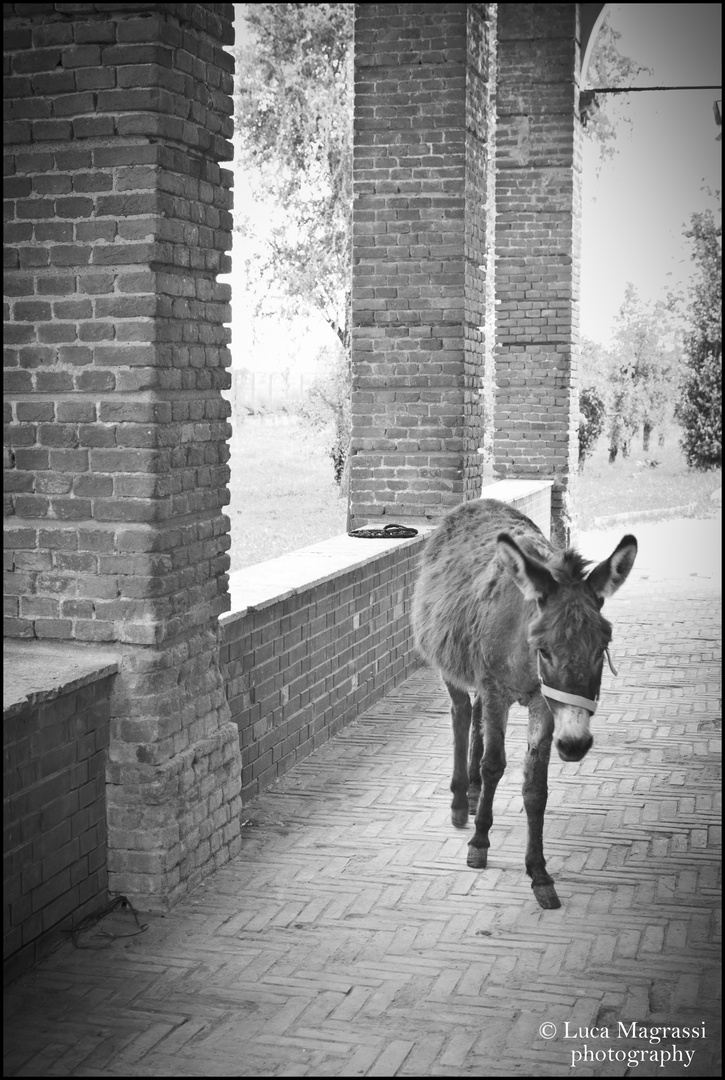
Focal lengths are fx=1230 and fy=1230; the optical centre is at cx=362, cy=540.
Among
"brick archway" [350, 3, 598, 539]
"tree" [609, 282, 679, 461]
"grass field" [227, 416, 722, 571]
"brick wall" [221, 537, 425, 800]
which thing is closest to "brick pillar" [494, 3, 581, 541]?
"brick archway" [350, 3, 598, 539]

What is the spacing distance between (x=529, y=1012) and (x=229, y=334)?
3.18 m

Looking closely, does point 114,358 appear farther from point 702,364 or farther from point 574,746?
point 702,364

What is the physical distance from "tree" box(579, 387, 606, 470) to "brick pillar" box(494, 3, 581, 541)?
18.6 metres

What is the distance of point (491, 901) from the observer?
527cm

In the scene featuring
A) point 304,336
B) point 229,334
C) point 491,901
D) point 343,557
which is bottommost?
point 491,901

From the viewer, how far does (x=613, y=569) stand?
5.06 m

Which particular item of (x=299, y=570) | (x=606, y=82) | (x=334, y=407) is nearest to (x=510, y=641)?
(x=299, y=570)

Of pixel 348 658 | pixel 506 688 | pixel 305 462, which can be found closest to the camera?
pixel 506 688

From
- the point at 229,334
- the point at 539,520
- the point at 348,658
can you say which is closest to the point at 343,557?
the point at 348,658

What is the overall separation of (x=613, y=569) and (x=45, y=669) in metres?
2.33

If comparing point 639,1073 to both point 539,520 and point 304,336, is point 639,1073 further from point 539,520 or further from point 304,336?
point 304,336

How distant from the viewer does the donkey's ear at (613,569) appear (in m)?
5.03

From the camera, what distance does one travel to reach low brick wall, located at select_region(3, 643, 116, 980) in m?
4.41

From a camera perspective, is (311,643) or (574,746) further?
(311,643)
